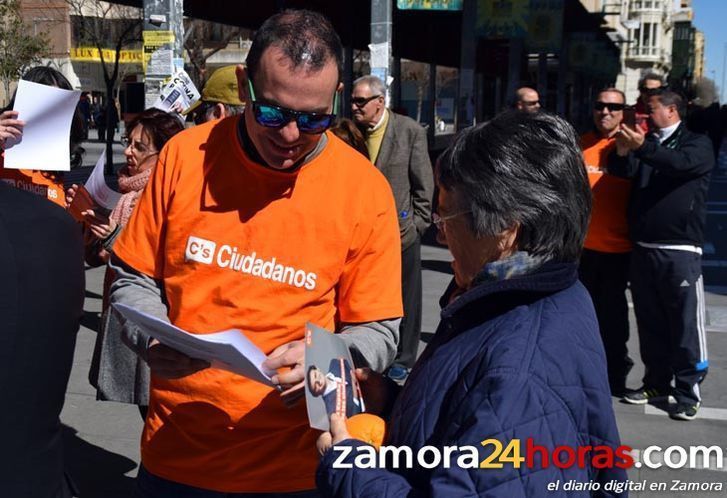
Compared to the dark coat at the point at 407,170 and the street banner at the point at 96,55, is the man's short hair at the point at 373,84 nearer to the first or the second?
the dark coat at the point at 407,170

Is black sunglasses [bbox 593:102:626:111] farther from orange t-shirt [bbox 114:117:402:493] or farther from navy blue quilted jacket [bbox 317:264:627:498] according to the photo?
navy blue quilted jacket [bbox 317:264:627:498]

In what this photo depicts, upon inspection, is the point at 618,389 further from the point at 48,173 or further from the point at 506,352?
the point at 506,352

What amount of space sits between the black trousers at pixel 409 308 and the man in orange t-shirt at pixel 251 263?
4122 millimetres

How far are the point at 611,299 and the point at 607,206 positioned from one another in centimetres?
65

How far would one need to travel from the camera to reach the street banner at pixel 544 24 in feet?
68.2

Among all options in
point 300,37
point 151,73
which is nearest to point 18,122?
point 300,37

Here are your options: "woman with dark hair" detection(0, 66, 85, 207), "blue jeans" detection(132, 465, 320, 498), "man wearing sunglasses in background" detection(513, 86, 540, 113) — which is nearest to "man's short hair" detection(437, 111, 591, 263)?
"blue jeans" detection(132, 465, 320, 498)

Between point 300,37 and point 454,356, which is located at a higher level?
point 300,37

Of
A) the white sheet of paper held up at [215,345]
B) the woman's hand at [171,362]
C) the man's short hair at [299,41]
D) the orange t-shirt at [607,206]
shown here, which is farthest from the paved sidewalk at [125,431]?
the man's short hair at [299,41]

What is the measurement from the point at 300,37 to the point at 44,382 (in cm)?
102

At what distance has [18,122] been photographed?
3.79m

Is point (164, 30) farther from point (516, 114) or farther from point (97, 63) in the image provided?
point (97, 63)

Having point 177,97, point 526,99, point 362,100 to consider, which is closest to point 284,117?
point 362,100

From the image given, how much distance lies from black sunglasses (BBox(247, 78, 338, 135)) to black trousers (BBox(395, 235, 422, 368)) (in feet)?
14.1
